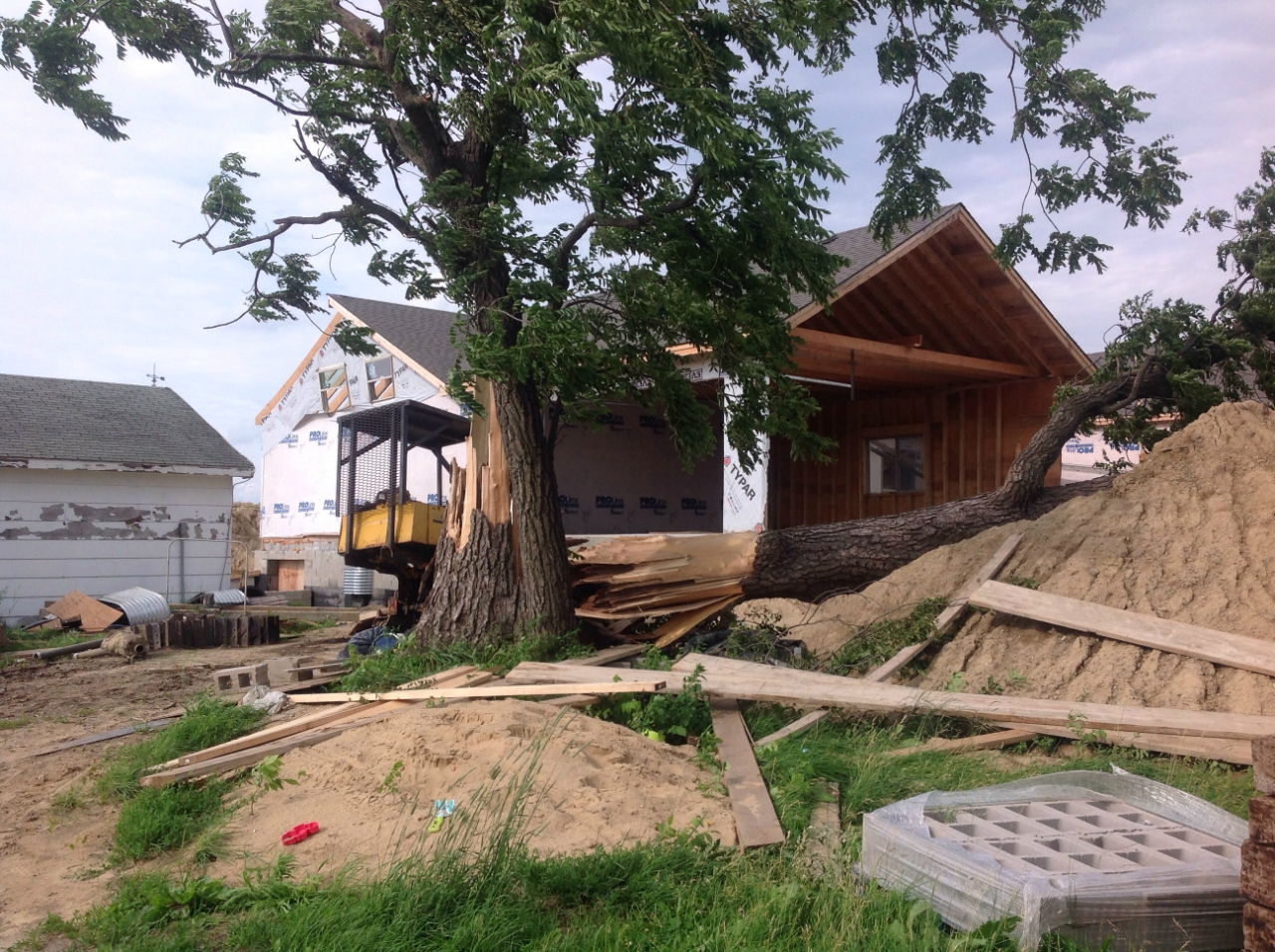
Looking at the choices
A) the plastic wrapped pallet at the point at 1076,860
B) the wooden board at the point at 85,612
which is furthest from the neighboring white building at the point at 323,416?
the plastic wrapped pallet at the point at 1076,860

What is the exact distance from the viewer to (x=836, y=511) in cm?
1914

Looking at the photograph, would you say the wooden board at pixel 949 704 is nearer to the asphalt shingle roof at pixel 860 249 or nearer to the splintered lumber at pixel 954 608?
the splintered lumber at pixel 954 608

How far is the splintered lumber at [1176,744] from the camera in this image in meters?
5.70

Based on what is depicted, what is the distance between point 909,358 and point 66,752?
40.0 feet

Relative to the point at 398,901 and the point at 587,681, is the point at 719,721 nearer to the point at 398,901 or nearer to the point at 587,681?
the point at 587,681

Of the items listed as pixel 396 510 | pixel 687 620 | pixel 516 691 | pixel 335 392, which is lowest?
pixel 516 691

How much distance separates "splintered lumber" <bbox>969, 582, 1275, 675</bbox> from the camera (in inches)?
260

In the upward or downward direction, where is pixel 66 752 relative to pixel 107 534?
downward

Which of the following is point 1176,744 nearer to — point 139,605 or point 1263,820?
point 1263,820

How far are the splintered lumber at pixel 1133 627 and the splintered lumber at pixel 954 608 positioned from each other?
171 millimetres

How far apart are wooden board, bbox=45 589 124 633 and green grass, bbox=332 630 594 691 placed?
33.6ft

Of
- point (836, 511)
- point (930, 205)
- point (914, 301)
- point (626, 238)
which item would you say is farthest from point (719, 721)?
point (836, 511)

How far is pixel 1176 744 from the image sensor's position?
583cm

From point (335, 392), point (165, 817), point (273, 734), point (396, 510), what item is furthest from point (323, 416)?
point (165, 817)
